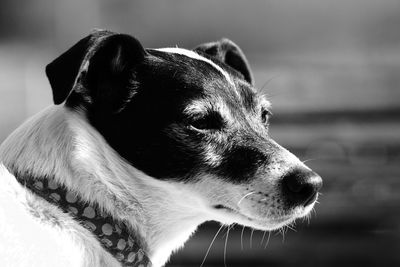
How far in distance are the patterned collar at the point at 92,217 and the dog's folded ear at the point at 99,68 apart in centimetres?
28

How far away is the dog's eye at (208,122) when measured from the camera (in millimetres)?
2645

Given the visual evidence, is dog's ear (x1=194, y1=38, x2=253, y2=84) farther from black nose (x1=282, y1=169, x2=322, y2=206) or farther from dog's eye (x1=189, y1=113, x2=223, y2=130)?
black nose (x1=282, y1=169, x2=322, y2=206)

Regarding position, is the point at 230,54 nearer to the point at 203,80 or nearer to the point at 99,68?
the point at 203,80

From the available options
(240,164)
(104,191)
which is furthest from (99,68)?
(240,164)

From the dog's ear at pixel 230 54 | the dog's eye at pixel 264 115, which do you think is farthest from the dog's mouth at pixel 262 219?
the dog's ear at pixel 230 54

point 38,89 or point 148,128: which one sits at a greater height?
point 148,128

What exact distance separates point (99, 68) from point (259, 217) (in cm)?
77

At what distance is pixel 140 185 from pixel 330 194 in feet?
13.5

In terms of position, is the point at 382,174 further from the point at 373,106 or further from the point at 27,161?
the point at 27,161

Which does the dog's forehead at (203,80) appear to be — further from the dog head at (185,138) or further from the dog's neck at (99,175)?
the dog's neck at (99,175)

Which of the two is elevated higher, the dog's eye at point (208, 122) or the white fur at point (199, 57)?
the white fur at point (199, 57)

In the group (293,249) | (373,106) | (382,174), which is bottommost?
(293,249)

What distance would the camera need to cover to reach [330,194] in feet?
21.1

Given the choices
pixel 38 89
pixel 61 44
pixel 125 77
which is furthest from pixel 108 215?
pixel 61 44
